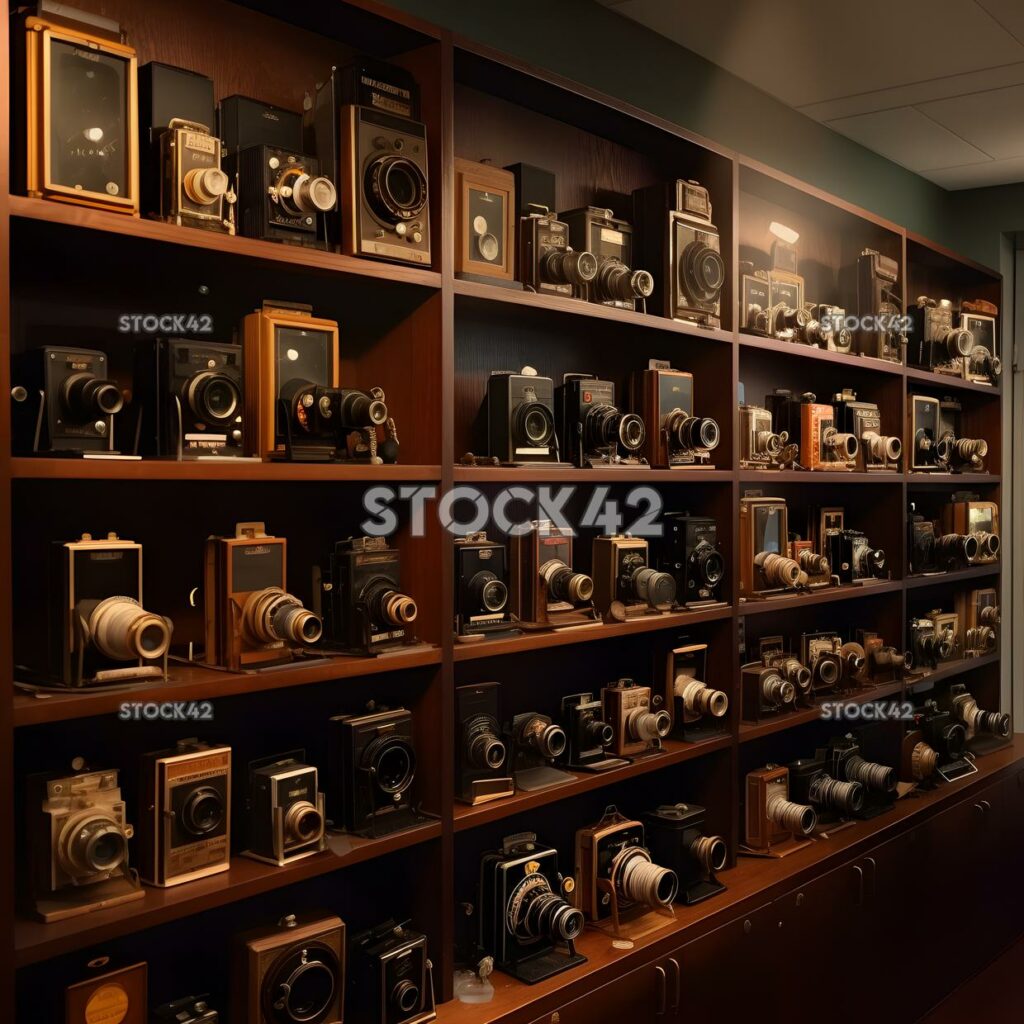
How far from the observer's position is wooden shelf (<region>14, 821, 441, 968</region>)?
184 centimetres

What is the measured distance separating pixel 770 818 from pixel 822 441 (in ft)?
4.40

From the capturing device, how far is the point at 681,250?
10.8ft

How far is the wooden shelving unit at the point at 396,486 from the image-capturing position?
2025 mm

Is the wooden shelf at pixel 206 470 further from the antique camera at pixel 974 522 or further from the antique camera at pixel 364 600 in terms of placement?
the antique camera at pixel 974 522

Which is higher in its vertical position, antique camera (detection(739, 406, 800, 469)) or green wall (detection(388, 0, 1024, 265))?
green wall (detection(388, 0, 1024, 265))

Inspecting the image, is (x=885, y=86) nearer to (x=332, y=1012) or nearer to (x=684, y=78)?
(x=684, y=78)

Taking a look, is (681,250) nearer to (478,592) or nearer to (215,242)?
(478,592)

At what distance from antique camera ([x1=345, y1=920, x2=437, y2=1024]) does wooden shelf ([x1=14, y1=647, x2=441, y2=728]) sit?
571mm

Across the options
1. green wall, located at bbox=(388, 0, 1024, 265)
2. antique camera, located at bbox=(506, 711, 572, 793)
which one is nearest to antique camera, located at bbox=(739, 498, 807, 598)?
antique camera, located at bbox=(506, 711, 572, 793)

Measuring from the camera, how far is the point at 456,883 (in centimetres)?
296

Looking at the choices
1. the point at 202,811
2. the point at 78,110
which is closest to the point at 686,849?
the point at 202,811

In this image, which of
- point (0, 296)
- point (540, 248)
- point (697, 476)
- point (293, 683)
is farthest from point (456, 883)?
point (0, 296)

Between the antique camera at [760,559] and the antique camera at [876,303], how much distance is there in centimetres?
99

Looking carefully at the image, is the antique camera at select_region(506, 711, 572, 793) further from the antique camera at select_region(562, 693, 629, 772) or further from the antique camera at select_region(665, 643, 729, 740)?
the antique camera at select_region(665, 643, 729, 740)
